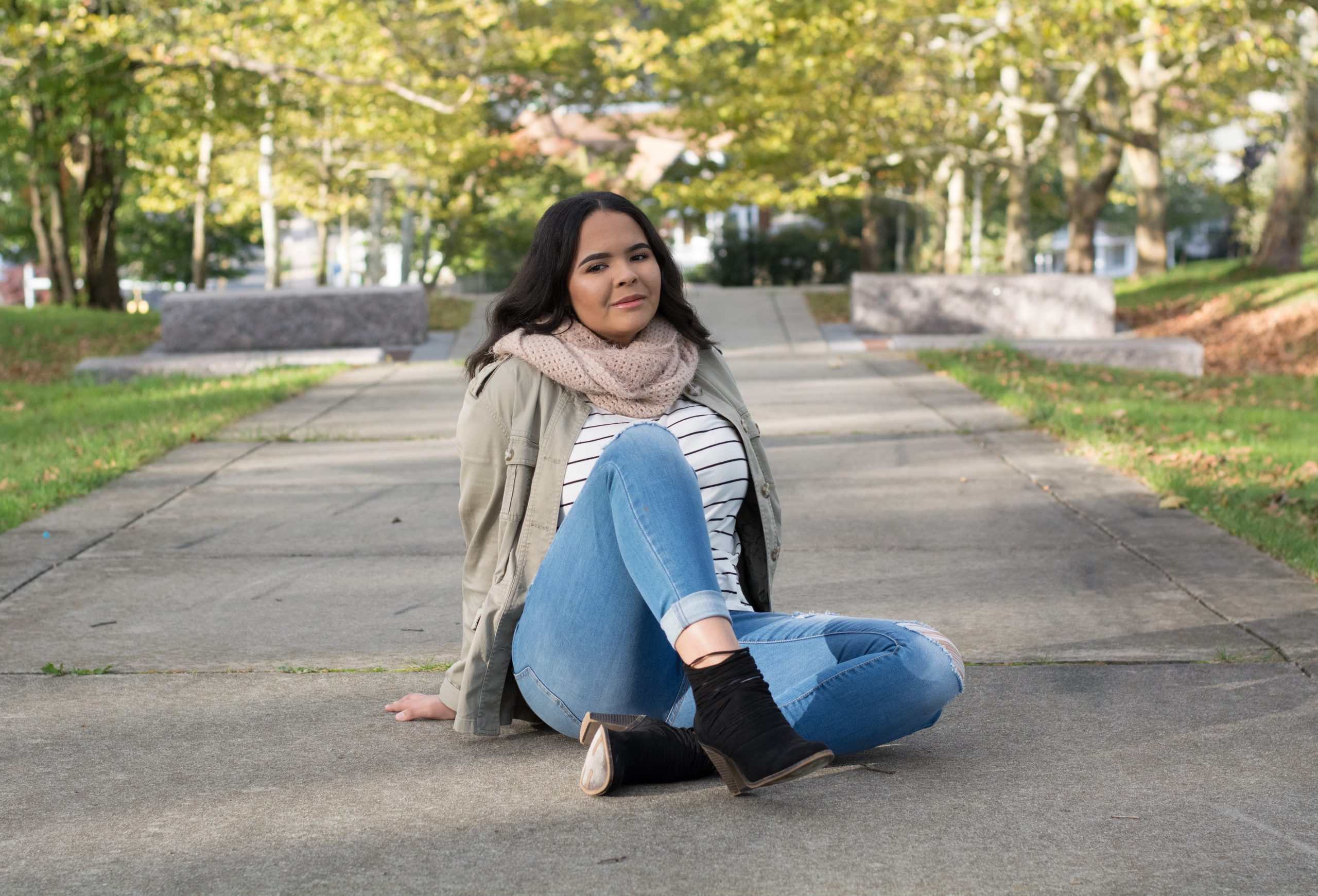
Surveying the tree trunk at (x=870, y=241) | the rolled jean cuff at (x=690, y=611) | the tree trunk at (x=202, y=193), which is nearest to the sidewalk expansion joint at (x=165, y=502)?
the rolled jean cuff at (x=690, y=611)

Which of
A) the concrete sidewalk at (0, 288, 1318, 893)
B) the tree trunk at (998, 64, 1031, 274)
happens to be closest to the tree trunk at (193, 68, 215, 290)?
the tree trunk at (998, 64, 1031, 274)

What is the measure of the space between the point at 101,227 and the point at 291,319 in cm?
715

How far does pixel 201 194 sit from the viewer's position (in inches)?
1076

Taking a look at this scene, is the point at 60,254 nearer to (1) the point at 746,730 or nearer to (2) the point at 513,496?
(2) the point at 513,496

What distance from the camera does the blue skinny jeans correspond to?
109 inches

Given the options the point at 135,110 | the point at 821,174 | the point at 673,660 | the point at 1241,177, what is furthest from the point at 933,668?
the point at 1241,177

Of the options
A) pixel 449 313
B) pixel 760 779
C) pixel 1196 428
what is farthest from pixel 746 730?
pixel 449 313

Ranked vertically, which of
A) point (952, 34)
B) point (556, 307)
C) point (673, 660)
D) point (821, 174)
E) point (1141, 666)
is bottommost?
point (1141, 666)

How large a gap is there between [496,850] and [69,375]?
12090 mm

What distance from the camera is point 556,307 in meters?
3.36

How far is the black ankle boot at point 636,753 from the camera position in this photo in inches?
113

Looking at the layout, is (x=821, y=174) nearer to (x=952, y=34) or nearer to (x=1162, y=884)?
(x=952, y=34)

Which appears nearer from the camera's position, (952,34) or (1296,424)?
(1296,424)

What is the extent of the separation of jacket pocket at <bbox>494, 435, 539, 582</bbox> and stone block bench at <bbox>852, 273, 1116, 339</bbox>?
1244cm
